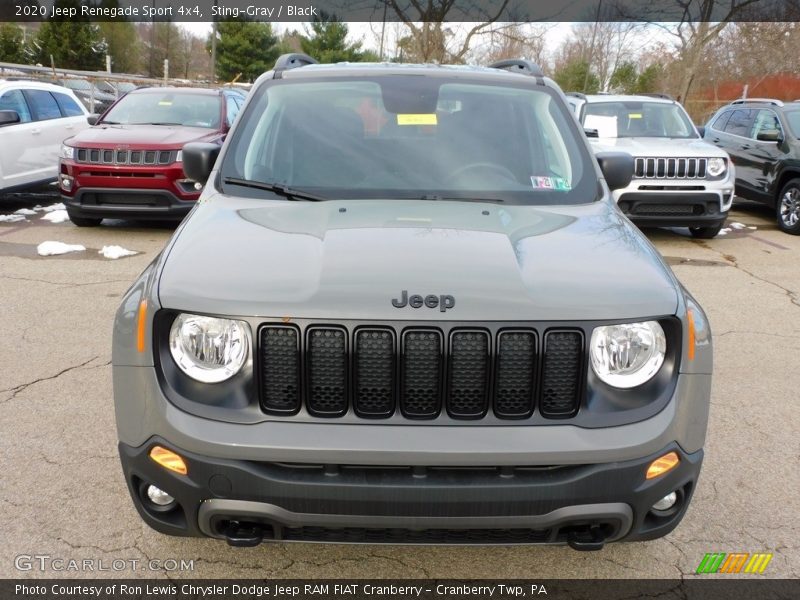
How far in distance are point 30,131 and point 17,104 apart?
0.50m

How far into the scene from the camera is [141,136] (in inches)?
344

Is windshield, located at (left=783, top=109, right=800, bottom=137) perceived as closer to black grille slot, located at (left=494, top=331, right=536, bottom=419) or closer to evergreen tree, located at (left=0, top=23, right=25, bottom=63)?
black grille slot, located at (left=494, top=331, right=536, bottom=419)

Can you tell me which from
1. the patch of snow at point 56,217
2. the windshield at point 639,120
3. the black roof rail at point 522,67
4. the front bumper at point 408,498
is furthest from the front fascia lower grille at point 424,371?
the patch of snow at point 56,217

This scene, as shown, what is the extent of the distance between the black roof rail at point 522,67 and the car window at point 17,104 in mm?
8291

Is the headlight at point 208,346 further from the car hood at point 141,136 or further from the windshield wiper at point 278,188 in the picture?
the car hood at point 141,136

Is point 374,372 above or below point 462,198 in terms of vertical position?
below

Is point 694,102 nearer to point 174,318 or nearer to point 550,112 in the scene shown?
point 550,112

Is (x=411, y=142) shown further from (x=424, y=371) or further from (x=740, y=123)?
(x=740, y=123)

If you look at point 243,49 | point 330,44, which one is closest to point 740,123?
point 330,44

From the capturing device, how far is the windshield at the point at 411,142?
3.20 m

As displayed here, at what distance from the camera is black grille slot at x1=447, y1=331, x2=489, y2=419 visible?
2.14m

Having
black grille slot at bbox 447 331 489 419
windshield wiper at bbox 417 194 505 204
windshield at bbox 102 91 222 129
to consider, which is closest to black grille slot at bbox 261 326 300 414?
black grille slot at bbox 447 331 489 419

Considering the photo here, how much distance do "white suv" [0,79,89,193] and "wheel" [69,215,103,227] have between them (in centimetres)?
144

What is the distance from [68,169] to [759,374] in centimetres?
783
